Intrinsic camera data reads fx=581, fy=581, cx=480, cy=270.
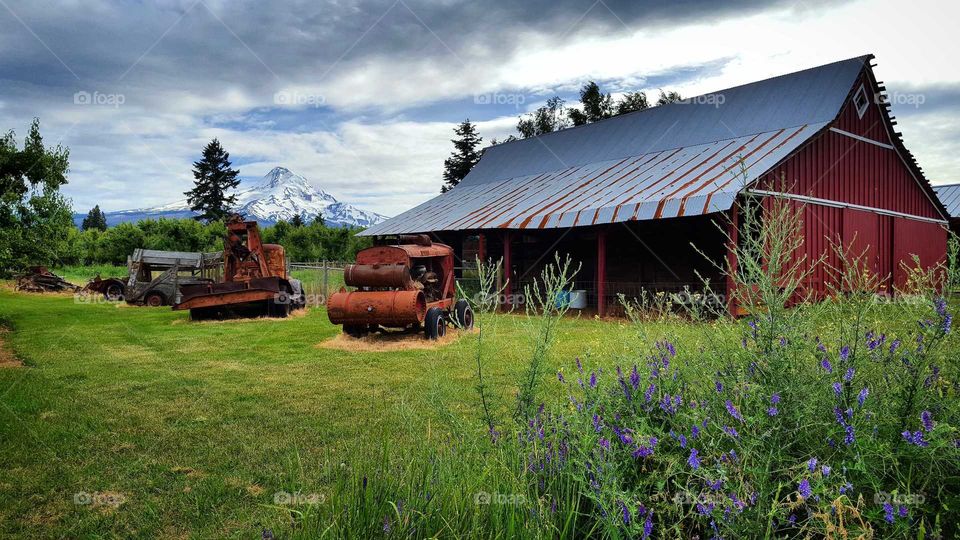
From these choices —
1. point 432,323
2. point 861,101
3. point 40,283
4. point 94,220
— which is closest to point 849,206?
point 861,101

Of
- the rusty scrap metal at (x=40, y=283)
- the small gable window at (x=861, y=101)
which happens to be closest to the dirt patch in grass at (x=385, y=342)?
the small gable window at (x=861, y=101)

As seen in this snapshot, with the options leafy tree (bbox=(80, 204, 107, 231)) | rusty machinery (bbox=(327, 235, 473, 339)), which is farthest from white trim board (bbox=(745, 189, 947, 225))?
leafy tree (bbox=(80, 204, 107, 231))

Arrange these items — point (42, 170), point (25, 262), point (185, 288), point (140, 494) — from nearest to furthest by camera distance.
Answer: point (140, 494), point (25, 262), point (42, 170), point (185, 288)

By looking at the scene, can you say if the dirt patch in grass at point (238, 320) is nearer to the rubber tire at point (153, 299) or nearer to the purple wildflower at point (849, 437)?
the rubber tire at point (153, 299)

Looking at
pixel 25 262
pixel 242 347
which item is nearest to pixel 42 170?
pixel 25 262

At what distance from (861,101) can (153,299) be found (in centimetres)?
2398

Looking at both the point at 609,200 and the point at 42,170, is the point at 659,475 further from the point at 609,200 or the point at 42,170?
the point at 42,170

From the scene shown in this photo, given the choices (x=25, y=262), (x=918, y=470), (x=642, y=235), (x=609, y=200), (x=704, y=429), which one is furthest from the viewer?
(x=642, y=235)

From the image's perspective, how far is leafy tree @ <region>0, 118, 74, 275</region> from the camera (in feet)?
43.2

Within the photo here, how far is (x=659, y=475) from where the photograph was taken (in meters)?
2.66

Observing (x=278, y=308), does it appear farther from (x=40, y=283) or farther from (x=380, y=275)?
(x=40, y=283)

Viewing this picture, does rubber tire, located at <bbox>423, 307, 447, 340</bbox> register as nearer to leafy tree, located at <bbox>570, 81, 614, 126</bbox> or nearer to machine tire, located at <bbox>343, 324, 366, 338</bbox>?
machine tire, located at <bbox>343, 324, 366, 338</bbox>

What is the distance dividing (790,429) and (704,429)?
37 cm

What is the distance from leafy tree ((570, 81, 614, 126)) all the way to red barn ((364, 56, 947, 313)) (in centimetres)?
1862
